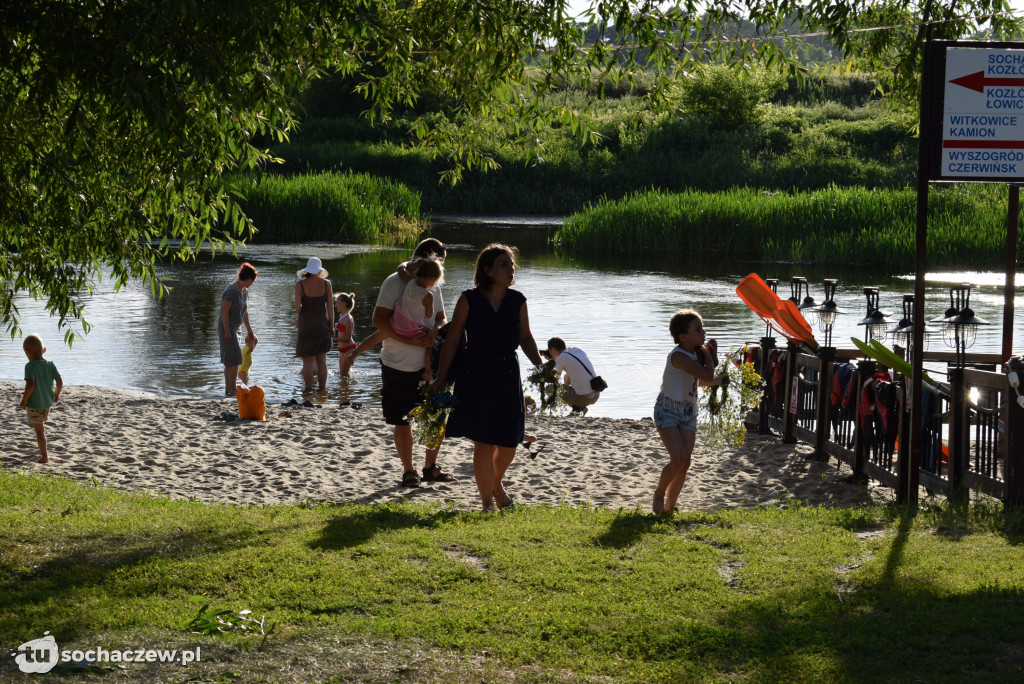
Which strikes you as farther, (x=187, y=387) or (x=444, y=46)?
(x=187, y=387)

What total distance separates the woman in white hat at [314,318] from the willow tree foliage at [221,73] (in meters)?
4.79

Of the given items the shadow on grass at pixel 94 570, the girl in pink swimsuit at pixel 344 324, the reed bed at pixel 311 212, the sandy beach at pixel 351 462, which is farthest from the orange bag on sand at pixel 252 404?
the reed bed at pixel 311 212

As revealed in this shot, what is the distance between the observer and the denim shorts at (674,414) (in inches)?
303

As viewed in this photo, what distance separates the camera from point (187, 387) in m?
15.1

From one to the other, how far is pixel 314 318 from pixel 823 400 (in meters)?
6.37

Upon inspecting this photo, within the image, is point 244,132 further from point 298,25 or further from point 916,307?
point 916,307

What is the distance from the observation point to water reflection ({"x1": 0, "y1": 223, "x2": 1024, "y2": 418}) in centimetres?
1600

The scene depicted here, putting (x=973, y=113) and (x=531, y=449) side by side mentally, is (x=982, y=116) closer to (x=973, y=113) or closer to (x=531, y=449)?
(x=973, y=113)

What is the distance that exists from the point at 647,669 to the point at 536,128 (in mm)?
5234

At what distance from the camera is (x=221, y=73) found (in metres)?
5.64

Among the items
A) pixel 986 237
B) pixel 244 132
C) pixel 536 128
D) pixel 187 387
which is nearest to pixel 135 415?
pixel 187 387

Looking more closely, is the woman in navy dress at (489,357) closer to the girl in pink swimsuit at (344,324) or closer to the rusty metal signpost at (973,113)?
the rusty metal signpost at (973,113)

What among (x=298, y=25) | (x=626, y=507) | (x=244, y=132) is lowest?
(x=626, y=507)

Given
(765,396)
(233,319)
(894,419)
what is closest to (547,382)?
(894,419)
